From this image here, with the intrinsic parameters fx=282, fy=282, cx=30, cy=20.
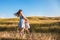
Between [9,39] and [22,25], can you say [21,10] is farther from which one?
[9,39]

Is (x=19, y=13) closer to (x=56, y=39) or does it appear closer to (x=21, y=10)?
(x=21, y=10)

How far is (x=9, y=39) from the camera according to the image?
15.7 meters

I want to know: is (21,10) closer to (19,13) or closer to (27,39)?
(19,13)

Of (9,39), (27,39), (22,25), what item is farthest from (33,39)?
(22,25)

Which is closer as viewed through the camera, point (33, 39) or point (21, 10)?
point (33, 39)

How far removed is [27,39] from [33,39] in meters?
0.37

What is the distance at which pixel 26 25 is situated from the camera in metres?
18.5

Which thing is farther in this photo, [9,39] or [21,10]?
[21,10]

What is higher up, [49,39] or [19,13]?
[19,13]

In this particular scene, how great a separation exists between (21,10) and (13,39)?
3112 millimetres

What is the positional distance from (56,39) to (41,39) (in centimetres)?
92

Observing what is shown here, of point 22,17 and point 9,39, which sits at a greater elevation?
point 22,17

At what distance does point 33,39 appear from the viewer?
52.1 ft

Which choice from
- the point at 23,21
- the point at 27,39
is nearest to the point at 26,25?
the point at 23,21
